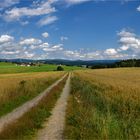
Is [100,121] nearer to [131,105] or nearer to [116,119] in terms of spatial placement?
[116,119]

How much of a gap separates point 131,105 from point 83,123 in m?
4.53

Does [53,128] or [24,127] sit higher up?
[24,127]

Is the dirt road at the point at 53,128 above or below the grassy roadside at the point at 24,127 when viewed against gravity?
below

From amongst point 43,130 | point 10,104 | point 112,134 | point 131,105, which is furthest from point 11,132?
point 10,104

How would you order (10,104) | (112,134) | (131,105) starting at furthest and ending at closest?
1. (10,104)
2. (131,105)
3. (112,134)

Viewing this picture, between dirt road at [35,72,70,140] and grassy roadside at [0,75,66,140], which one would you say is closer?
grassy roadside at [0,75,66,140]

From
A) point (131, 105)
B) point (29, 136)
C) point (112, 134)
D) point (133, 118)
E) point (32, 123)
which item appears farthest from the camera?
point (131, 105)

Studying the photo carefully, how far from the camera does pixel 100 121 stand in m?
13.2

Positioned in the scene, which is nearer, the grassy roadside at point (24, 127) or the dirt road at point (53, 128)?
the grassy roadside at point (24, 127)

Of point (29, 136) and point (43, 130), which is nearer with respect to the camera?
point (29, 136)

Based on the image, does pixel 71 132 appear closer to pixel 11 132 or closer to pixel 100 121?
pixel 100 121

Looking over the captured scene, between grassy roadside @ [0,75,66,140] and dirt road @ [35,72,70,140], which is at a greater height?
grassy roadside @ [0,75,66,140]

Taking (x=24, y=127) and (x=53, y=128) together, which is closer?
(x=24, y=127)

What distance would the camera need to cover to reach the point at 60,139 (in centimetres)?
1241
